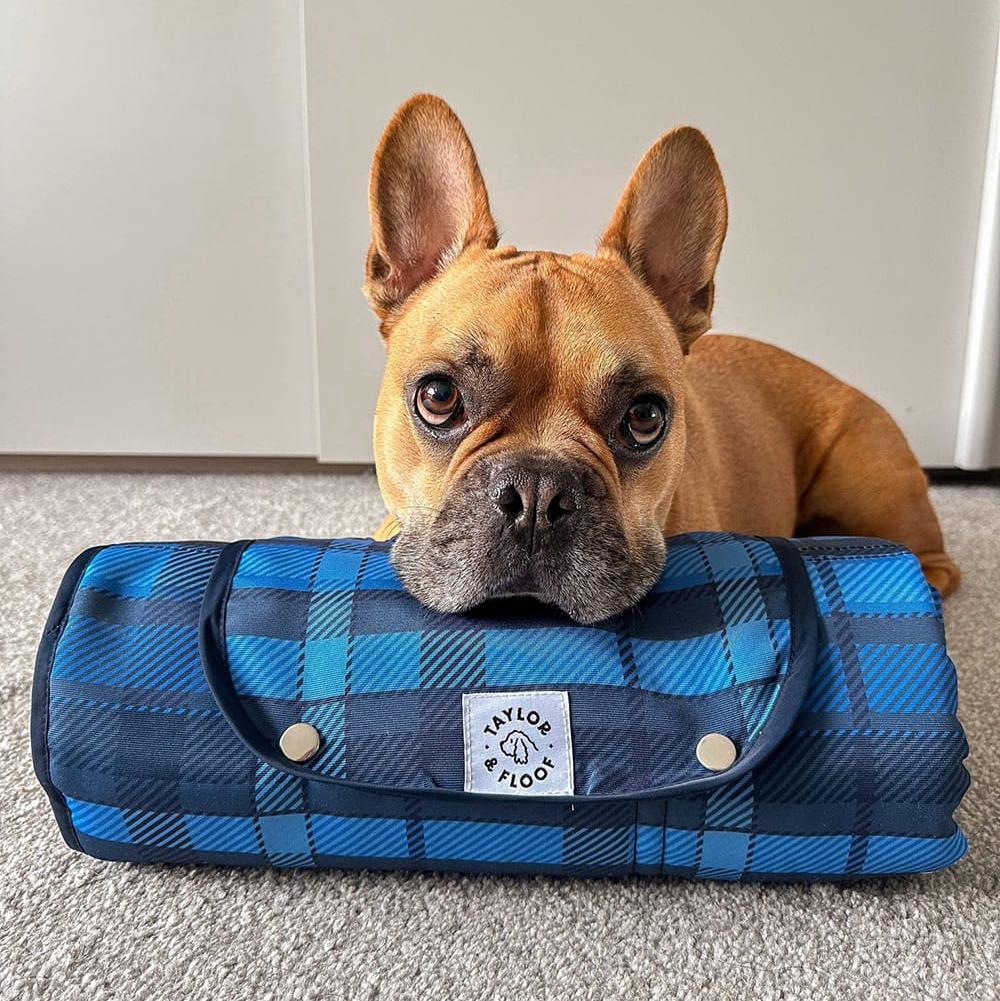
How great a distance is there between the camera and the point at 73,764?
99cm

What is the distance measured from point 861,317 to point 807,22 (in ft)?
2.38

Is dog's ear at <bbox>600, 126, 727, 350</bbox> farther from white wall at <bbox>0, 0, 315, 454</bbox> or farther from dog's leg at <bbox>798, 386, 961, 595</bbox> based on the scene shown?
white wall at <bbox>0, 0, 315, 454</bbox>

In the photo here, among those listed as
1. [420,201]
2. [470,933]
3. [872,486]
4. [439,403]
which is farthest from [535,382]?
[872,486]

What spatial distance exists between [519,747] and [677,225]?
777mm

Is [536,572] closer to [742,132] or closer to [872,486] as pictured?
[872,486]

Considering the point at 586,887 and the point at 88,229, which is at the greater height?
the point at 88,229

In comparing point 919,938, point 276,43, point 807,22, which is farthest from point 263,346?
point 919,938

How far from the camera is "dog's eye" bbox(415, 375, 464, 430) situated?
1154 millimetres

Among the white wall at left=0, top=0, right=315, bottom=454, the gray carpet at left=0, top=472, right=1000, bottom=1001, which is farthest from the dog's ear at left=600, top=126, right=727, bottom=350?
the white wall at left=0, top=0, right=315, bottom=454

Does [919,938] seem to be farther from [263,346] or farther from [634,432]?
[263,346]

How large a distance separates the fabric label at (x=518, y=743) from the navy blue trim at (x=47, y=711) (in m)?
0.42

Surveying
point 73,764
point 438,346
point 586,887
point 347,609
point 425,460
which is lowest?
point 586,887

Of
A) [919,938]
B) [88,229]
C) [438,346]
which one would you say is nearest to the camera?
[919,938]

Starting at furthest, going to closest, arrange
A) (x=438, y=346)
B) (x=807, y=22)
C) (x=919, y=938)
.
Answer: (x=807, y=22)
(x=438, y=346)
(x=919, y=938)
